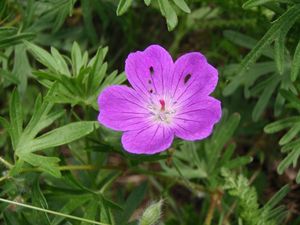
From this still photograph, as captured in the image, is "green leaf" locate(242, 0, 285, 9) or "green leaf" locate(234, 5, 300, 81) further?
"green leaf" locate(234, 5, 300, 81)

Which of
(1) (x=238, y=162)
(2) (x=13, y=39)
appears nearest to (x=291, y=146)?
(1) (x=238, y=162)

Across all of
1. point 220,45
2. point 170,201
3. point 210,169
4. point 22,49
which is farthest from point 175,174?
point 22,49

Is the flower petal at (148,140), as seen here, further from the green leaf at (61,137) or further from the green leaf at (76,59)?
the green leaf at (76,59)

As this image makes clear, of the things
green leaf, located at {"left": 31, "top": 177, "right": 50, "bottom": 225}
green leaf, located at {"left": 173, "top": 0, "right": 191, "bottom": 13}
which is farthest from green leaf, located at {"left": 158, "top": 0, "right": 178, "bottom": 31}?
green leaf, located at {"left": 31, "top": 177, "right": 50, "bottom": 225}

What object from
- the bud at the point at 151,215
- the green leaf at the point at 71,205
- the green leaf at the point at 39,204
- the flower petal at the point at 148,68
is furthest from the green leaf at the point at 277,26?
the green leaf at the point at 39,204

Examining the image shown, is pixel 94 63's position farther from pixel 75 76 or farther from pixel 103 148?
pixel 103 148

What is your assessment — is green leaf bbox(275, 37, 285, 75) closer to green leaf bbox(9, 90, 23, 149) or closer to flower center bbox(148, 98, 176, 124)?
flower center bbox(148, 98, 176, 124)

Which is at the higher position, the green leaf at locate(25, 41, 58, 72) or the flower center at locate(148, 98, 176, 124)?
the green leaf at locate(25, 41, 58, 72)
